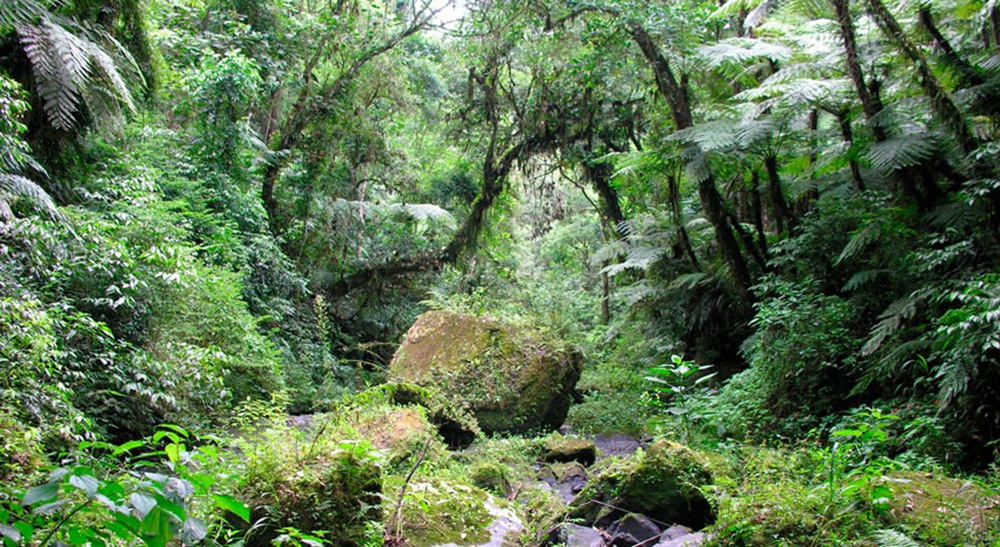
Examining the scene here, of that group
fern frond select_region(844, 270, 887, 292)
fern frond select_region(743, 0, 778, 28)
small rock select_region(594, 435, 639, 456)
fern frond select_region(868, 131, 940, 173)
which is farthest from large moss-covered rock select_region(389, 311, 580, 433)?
fern frond select_region(743, 0, 778, 28)

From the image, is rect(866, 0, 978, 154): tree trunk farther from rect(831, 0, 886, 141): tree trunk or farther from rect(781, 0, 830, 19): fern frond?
rect(781, 0, 830, 19): fern frond

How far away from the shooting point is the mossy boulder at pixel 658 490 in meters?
4.18

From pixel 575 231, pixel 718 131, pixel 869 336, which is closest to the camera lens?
pixel 869 336

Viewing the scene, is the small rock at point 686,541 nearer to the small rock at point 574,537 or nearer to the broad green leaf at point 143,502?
the small rock at point 574,537

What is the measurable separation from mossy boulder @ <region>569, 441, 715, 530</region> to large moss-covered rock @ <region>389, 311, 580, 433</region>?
2837 mm

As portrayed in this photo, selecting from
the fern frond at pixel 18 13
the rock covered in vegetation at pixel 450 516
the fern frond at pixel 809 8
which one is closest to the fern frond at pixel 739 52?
the fern frond at pixel 809 8

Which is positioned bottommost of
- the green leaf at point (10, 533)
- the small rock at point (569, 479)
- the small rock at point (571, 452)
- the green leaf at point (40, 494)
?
the small rock at point (571, 452)

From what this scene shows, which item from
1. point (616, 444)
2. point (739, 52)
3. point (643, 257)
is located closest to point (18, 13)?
point (739, 52)

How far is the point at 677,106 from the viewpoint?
26.1ft

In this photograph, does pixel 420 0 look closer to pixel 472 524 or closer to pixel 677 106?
pixel 677 106

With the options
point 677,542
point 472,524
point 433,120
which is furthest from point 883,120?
point 433,120

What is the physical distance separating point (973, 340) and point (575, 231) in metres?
15.2

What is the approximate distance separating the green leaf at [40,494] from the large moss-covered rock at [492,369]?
5632 mm

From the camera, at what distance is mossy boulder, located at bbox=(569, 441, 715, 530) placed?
4180mm
